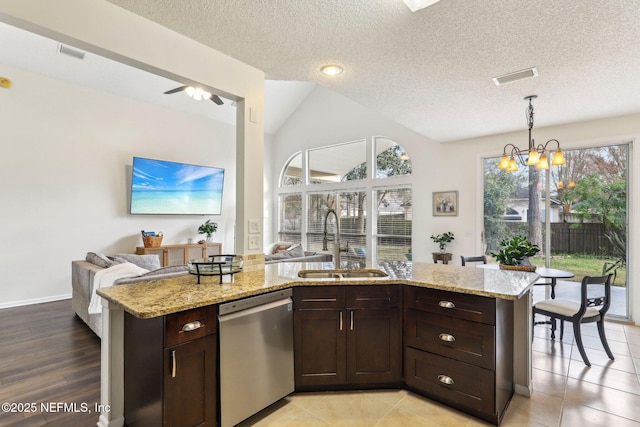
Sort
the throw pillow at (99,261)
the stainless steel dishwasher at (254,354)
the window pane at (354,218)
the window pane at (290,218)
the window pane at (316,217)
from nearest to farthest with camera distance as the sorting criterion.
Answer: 1. the stainless steel dishwasher at (254,354)
2. the throw pillow at (99,261)
3. the window pane at (354,218)
4. the window pane at (316,217)
5. the window pane at (290,218)

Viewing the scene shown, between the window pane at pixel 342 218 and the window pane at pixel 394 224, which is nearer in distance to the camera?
the window pane at pixel 394 224

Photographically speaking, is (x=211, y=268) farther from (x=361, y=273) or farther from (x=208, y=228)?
(x=208, y=228)

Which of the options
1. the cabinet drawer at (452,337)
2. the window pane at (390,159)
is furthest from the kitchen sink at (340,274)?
the window pane at (390,159)

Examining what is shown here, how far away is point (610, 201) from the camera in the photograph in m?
4.25

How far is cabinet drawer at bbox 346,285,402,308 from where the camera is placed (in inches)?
92.7

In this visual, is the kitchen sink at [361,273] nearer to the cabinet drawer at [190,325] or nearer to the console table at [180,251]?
the cabinet drawer at [190,325]

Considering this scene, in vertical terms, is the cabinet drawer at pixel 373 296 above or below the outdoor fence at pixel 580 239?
below

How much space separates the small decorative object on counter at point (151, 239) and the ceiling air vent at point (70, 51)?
2.86 m

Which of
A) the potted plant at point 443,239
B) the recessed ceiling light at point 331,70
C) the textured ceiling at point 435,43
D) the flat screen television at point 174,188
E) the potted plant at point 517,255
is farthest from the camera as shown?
the flat screen television at point 174,188

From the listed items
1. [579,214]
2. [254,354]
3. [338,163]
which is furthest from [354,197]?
[254,354]

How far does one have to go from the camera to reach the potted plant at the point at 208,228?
21.6 feet

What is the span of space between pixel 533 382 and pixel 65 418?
3.45 metres

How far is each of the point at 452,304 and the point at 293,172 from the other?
250 inches

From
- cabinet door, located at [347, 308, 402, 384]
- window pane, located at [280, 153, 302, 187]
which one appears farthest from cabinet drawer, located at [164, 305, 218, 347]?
window pane, located at [280, 153, 302, 187]
